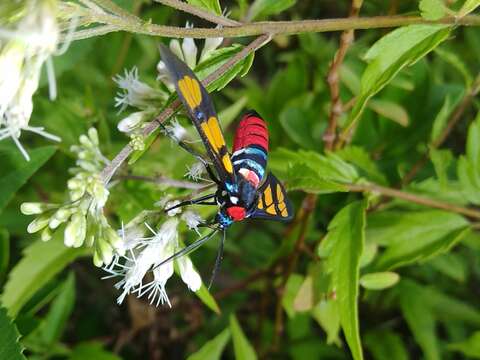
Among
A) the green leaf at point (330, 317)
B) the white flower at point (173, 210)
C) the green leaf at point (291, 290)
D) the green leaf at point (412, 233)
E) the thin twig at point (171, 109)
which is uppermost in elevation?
the thin twig at point (171, 109)

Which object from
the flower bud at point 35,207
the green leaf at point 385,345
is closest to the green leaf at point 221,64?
the flower bud at point 35,207

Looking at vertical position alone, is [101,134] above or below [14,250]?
above

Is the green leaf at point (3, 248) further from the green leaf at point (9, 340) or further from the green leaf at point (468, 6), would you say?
the green leaf at point (468, 6)

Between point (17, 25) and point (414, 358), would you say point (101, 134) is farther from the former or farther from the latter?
point (414, 358)

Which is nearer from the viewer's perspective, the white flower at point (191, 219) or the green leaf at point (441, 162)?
the white flower at point (191, 219)

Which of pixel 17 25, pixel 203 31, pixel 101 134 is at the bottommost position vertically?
pixel 101 134

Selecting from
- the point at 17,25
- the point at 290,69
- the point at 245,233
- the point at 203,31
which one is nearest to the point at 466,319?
the point at 245,233
